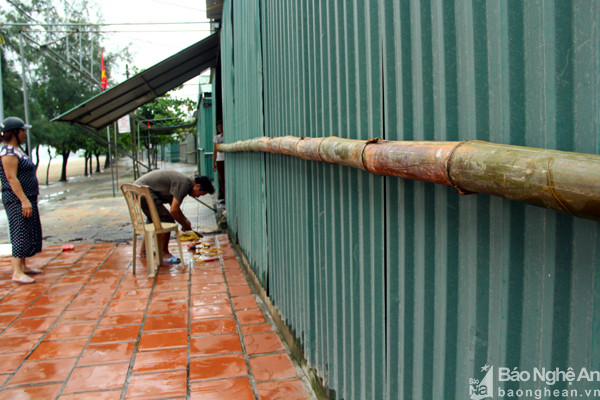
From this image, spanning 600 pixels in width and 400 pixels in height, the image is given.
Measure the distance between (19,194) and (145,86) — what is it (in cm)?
399

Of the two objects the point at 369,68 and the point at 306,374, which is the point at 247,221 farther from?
the point at 369,68

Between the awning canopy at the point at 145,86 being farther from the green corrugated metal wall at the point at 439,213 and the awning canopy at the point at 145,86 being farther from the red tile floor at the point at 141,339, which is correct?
the green corrugated metal wall at the point at 439,213

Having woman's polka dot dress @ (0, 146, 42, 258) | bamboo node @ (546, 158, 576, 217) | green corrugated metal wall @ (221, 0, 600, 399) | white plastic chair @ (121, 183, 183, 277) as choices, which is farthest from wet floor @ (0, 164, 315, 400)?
bamboo node @ (546, 158, 576, 217)

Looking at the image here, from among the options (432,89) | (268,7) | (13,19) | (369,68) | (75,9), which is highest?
(75,9)

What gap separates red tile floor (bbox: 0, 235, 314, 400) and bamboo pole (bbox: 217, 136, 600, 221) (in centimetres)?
185

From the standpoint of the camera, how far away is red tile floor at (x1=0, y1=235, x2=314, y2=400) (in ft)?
9.70

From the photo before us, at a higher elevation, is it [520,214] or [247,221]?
[520,214]

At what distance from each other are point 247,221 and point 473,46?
4265 millimetres

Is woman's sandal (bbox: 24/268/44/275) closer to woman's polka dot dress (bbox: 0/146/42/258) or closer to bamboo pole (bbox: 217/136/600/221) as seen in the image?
woman's polka dot dress (bbox: 0/146/42/258)

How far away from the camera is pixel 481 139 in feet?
3.89

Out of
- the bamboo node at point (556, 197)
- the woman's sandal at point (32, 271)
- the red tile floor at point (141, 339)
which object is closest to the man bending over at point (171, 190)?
the red tile floor at point (141, 339)

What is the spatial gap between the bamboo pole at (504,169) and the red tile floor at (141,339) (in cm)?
185

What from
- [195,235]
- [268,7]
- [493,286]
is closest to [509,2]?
[493,286]

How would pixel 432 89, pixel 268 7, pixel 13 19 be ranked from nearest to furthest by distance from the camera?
pixel 432 89 → pixel 268 7 → pixel 13 19
